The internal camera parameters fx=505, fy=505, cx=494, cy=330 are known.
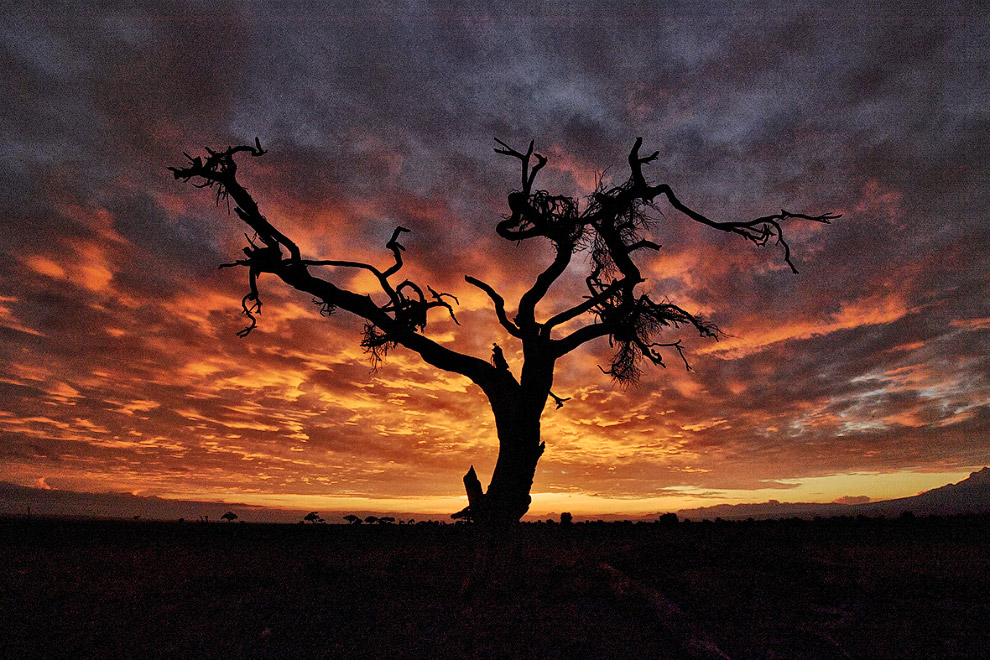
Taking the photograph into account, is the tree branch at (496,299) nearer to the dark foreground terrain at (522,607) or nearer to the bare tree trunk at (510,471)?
the bare tree trunk at (510,471)

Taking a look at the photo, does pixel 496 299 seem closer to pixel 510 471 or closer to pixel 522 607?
pixel 510 471

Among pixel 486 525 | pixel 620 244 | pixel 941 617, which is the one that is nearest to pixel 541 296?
pixel 620 244

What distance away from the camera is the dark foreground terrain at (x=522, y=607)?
6516 mm

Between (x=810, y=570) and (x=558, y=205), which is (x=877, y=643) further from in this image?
(x=558, y=205)

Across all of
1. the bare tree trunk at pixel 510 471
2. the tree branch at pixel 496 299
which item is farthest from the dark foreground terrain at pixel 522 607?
the tree branch at pixel 496 299

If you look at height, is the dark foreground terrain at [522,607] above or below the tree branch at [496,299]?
below

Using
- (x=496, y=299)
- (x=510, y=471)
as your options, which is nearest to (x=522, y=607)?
(x=510, y=471)

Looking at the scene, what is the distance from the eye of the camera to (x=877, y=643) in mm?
6344

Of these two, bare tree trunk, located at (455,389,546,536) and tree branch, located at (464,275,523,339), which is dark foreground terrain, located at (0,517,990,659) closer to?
bare tree trunk, located at (455,389,546,536)

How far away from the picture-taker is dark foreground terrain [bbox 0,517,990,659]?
6516 millimetres

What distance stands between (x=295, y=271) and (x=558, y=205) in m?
6.29

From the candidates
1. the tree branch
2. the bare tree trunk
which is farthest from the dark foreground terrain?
the tree branch

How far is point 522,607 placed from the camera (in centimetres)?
779

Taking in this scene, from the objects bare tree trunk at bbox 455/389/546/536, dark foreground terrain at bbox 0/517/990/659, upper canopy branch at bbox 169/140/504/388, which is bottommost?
dark foreground terrain at bbox 0/517/990/659
